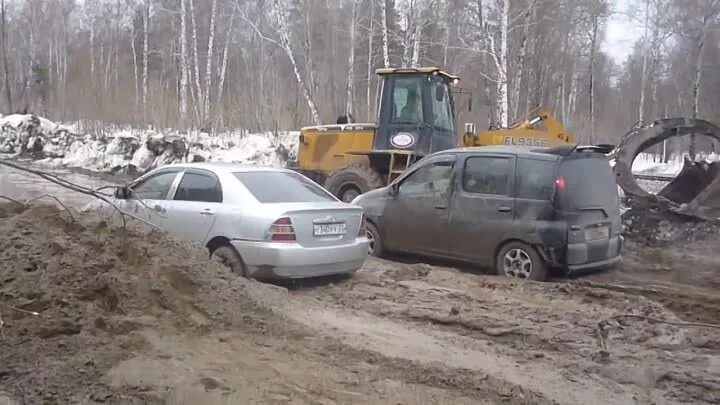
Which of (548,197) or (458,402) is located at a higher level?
(548,197)

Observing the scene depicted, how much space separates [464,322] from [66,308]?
3479mm

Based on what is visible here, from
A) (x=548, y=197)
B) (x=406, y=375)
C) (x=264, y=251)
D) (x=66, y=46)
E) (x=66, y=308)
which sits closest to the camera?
(x=406, y=375)

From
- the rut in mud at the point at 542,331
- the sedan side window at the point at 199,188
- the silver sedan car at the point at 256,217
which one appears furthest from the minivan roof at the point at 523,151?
the sedan side window at the point at 199,188

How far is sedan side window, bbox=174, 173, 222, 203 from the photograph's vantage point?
8.60 meters

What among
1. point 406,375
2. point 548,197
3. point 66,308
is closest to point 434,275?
point 548,197

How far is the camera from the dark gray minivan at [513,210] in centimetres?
887

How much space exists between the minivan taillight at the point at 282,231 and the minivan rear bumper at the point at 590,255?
3.26 m

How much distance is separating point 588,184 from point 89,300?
19.4 ft

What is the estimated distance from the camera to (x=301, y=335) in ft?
20.6

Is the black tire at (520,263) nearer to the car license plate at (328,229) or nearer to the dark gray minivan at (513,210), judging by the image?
the dark gray minivan at (513,210)

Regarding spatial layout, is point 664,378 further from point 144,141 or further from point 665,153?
point 665,153

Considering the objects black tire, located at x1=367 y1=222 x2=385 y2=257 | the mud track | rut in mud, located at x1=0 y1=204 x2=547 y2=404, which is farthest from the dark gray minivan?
rut in mud, located at x1=0 y1=204 x2=547 y2=404

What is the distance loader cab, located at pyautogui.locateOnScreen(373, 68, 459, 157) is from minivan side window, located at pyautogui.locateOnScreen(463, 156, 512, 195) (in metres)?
4.25

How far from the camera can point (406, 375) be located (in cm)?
540
